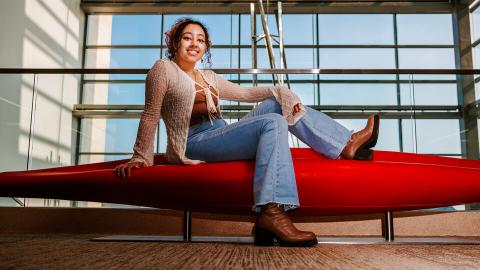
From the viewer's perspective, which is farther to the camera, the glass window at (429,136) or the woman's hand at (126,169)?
the glass window at (429,136)

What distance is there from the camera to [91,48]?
33.8ft

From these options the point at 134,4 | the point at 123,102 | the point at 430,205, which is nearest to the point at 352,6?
the point at 134,4

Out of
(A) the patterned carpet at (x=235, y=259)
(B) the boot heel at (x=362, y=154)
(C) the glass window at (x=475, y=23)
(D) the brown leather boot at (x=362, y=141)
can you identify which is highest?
(C) the glass window at (x=475, y=23)

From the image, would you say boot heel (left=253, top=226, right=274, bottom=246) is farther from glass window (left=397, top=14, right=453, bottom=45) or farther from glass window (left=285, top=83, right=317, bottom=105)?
glass window (left=397, top=14, right=453, bottom=45)

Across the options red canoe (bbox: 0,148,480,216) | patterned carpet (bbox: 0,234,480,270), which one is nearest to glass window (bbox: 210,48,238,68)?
red canoe (bbox: 0,148,480,216)

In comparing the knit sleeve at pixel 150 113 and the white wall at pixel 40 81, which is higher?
the white wall at pixel 40 81

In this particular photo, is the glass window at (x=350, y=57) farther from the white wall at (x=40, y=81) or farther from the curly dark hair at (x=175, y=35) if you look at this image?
the curly dark hair at (x=175, y=35)

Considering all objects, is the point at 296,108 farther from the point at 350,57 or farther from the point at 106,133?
the point at 350,57

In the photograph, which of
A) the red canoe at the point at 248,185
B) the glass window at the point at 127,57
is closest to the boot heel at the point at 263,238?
the red canoe at the point at 248,185

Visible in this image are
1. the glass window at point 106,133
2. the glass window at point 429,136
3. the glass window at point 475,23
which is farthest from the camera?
the glass window at point 475,23

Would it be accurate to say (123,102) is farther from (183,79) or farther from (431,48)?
(431,48)

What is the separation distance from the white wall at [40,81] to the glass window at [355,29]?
5.09 metres

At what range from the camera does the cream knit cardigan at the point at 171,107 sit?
179 cm

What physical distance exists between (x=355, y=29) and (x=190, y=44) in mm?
8387
